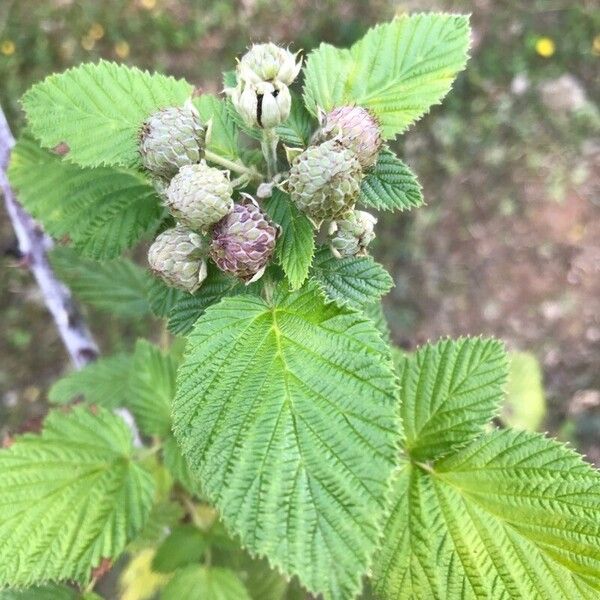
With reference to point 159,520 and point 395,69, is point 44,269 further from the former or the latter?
point 395,69

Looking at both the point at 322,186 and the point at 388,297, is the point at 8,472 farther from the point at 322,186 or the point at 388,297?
the point at 388,297

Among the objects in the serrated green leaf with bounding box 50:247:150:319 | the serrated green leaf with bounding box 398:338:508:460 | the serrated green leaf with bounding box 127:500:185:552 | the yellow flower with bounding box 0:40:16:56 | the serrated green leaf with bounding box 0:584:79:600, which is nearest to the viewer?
the serrated green leaf with bounding box 398:338:508:460

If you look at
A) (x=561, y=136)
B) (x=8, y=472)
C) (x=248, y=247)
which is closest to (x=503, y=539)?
(x=248, y=247)

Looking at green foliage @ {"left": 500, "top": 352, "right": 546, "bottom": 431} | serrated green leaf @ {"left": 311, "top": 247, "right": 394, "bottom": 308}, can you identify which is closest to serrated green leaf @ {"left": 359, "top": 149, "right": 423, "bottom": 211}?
serrated green leaf @ {"left": 311, "top": 247, "right": 394, "bottom": 308}

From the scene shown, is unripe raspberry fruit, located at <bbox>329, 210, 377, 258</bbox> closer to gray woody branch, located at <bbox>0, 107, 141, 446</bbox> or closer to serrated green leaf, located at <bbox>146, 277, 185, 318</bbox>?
serrated green leaf, located at <bbox>146, 277, 185, 318</bbox>

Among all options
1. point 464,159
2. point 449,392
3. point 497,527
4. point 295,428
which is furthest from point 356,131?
point 464,159

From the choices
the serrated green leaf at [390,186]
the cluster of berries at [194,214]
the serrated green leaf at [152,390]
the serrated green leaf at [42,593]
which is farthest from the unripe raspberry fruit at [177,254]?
the serrated green leaf at [42,593]
